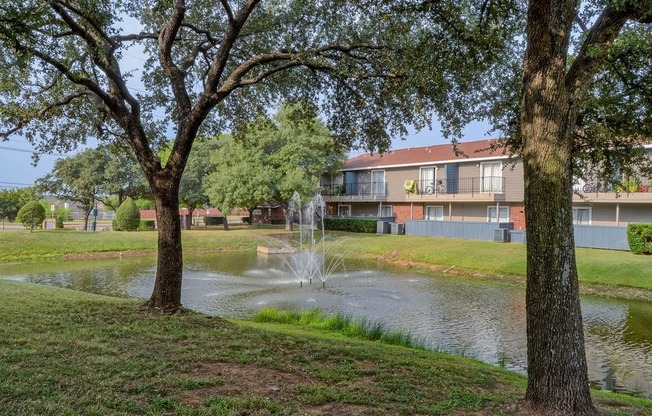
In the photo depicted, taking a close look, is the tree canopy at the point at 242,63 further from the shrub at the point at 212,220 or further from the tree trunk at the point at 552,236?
the shrub at the point at 212,220

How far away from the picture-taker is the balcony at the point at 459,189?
3111 centimetres

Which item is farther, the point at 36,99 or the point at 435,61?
the point at 36,99

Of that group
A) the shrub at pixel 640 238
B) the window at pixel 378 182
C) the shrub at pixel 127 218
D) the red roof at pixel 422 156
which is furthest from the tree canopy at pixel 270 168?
the shrub at pixel 640 238

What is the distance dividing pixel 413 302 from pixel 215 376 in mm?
10407

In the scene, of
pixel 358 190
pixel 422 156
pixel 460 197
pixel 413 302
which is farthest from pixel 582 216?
pixel 358 190

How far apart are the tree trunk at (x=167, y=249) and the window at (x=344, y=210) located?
3482 centimetres

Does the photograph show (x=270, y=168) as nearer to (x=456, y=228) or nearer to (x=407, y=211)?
(x=407, y=211)

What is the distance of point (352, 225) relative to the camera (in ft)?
122

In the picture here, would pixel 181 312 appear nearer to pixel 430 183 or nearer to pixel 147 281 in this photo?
pixel 147 281

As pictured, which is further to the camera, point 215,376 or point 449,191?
point 449,191

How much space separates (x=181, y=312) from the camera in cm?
890

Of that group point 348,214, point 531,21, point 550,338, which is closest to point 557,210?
point 550,338

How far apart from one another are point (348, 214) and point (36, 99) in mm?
34237

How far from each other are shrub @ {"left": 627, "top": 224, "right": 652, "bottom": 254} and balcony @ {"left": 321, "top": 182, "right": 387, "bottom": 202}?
19823 millimetres
